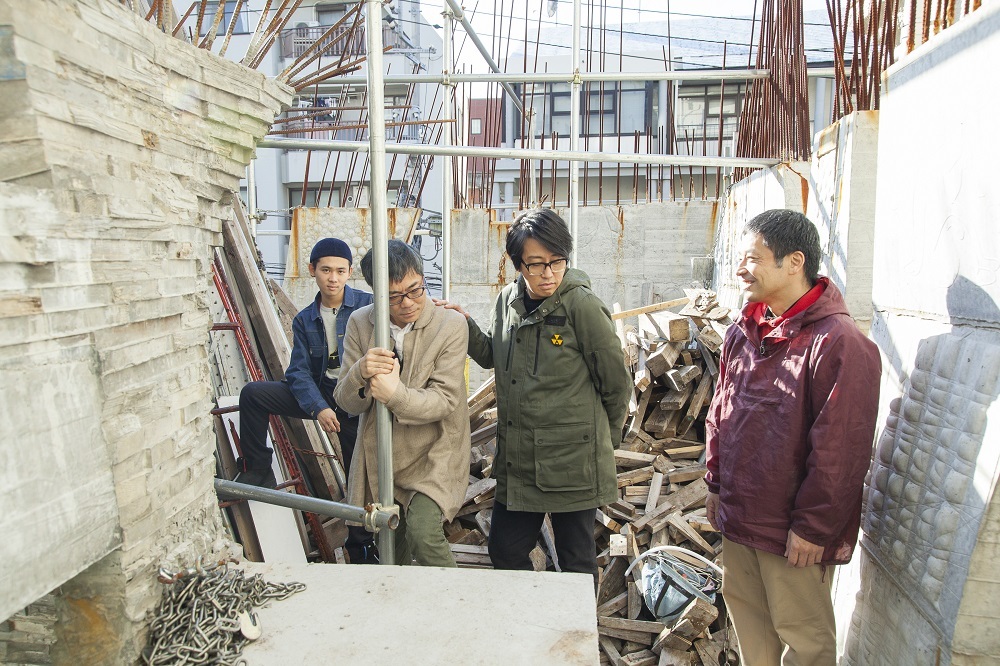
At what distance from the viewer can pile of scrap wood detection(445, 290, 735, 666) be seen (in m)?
3.65

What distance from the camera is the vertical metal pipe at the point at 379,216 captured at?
2.72m

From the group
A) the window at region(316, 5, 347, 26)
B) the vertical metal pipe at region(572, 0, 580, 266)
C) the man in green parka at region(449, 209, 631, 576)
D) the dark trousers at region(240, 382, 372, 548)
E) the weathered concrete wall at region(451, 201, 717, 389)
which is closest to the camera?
the man in green parka at region(449, 209, 631, 576)

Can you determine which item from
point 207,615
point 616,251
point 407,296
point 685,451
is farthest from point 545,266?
→ point 616,251

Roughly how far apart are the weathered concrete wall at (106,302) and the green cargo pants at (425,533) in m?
0.76

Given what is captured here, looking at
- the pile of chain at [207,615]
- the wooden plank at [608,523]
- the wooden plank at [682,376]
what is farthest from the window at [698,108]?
the pile of chain at [207,615]

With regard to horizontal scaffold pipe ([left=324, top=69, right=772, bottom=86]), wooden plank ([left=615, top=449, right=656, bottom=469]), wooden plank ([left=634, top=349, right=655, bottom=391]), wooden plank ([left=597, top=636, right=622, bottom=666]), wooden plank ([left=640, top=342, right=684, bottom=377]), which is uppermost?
horizontal scaffold pipe ([left=324, top=69, right=772, bottom=86])

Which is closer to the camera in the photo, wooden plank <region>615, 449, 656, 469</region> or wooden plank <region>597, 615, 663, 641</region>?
wooden plank <region>597, 615, 663, 641</region>

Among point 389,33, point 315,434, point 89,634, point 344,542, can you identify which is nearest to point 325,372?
point 315,434

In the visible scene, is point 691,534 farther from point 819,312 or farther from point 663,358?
point 819,312

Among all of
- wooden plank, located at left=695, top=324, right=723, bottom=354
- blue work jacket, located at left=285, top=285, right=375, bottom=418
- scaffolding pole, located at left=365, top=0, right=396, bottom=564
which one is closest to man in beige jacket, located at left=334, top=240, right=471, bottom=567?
scaffolding pole, located at left=365, top=0, right=396, bottom=564

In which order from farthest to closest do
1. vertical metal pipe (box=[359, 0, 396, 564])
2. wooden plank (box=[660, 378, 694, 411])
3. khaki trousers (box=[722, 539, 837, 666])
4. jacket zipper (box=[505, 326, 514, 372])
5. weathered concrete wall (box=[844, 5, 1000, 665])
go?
wooden plank (box=[660, 378, 694, 411]) → jacket zipper (box=[505, 326, 514, 372]) → vertical metal pipe (box=[359, 0, 396, 564]) → khaki trousers (box=[722, 539, 837, 666]) → weathered concrete wall (box=[844, 5, 1000, 665])

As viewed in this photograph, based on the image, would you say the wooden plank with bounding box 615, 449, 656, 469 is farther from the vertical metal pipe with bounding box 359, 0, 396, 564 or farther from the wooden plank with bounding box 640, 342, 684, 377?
the vertical metal pipe with bounding box 359, 0, 396, 564

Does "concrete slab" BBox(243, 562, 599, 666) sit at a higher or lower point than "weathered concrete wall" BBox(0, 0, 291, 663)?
lower

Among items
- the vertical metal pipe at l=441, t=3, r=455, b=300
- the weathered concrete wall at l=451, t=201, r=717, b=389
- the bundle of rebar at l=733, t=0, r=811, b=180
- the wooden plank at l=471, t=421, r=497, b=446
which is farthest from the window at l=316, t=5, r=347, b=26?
the wooden plank at l=471, t=421, r=497, b=446
